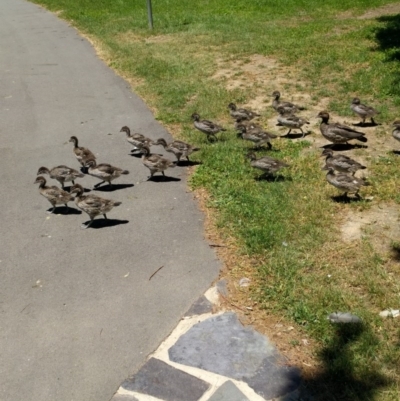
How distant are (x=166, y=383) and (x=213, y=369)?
532 millimetres

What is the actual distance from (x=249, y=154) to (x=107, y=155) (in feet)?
10.8

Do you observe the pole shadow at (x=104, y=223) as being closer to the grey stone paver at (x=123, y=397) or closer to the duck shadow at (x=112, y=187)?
the duck shadow at (x=112, y=187)

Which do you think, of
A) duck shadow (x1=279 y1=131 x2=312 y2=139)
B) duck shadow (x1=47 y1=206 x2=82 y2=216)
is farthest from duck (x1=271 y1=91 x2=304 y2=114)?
duck shadow (x1=47 y1=206 x2=82 y2=216)

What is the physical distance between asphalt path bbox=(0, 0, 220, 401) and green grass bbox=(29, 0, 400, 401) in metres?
0.90

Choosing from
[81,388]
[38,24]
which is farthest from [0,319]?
[38,24]

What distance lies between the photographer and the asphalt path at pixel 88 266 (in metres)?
6.81

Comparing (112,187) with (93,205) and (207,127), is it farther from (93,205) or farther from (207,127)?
(207,127)

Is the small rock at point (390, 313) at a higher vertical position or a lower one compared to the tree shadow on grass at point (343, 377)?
higher

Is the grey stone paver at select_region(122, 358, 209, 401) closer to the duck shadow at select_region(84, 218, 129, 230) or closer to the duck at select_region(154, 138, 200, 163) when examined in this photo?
the duck shadow at select_region(84, 218, 129, 230)

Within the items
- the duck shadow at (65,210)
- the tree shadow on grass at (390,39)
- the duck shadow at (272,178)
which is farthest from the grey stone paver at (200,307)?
the tree shadow on grass at (390,39)

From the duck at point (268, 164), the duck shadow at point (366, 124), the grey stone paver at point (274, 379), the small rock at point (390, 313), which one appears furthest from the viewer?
the duck shadow at point (366, 124)

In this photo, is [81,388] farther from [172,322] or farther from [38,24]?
[38,24]

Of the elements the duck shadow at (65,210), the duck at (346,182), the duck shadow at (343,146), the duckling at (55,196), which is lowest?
the duck shadow at (65,210)

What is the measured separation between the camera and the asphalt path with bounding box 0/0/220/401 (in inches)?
268
